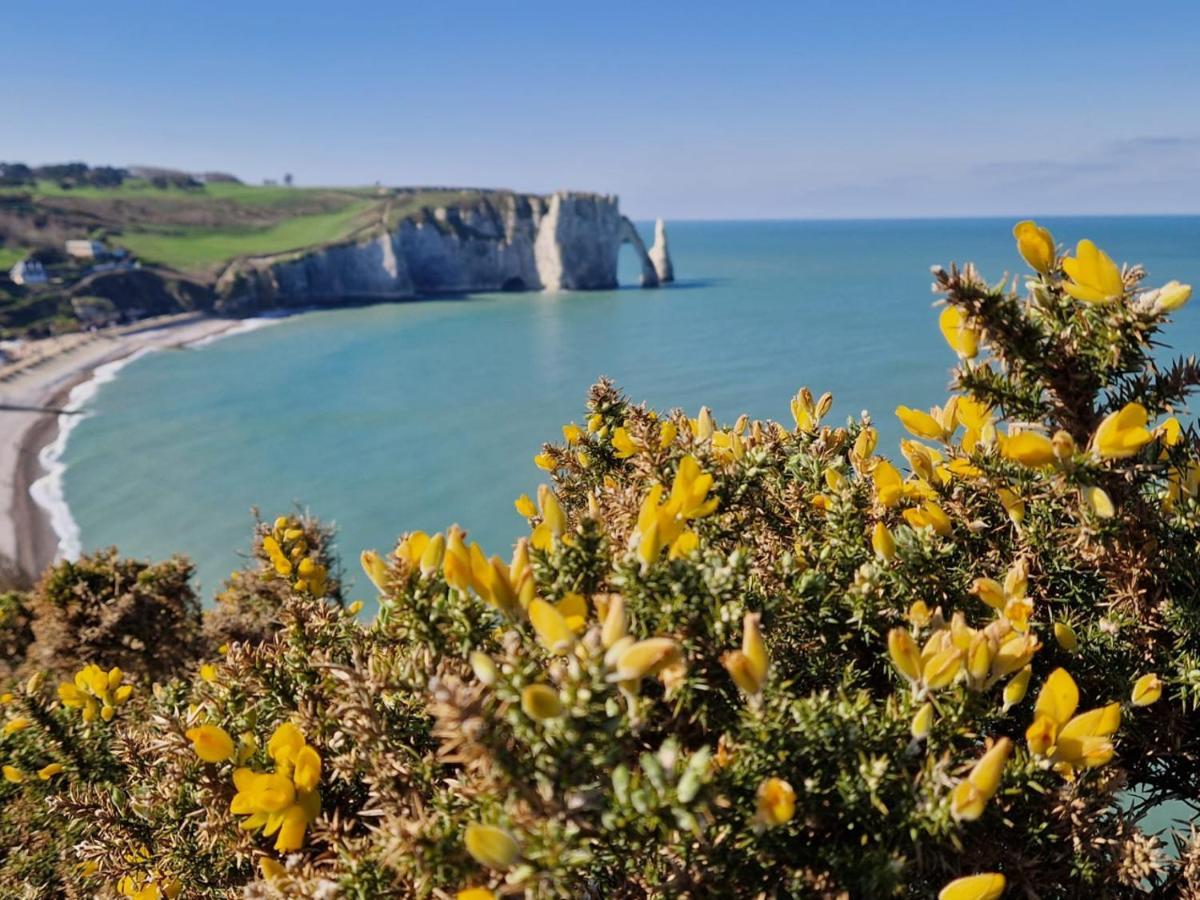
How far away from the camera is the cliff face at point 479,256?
7256cm

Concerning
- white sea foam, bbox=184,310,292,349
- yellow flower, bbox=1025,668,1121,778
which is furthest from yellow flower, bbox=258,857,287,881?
white sea foam, bbox=184,310,292,349

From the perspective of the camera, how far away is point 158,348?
52.0 m

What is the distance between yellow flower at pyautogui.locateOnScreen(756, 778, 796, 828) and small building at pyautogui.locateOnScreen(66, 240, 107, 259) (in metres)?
81.6

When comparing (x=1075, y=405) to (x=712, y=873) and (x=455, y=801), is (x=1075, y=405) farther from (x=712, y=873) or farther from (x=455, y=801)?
(x=455, y=801)

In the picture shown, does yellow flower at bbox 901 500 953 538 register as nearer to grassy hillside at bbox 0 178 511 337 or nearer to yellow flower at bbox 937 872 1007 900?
yellow flower at bbox 937 872 1007 900

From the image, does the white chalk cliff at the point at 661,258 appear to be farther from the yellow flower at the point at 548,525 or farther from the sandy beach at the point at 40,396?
the yellow flower at the point at 548,525

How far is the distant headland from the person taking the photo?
62312mm

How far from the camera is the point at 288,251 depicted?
74.6 metres

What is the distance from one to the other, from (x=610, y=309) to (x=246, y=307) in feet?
108

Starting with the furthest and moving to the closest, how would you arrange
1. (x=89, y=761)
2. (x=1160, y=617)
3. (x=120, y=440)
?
1. (x=120, y=440)
2. (x=89, y=761)
3. (x=1160, y=617)

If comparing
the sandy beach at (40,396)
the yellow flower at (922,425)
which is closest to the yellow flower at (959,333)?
the yellow flower at (922,425)

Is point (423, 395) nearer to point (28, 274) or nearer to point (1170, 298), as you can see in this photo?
point (1170, 298)

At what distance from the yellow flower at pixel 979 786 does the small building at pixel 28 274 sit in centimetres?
7489

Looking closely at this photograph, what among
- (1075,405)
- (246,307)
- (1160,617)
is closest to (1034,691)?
(1160,617)
